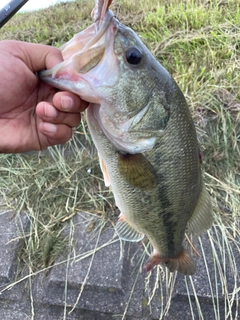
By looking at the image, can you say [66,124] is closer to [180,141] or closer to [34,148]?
[34,148]

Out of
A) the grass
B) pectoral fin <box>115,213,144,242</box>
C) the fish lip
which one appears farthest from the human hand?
the grass

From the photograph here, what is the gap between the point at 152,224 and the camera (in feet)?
4.66

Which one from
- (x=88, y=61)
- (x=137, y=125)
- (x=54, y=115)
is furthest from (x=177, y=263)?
(x=88, y=61)

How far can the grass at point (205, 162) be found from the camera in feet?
6.44

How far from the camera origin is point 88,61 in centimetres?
104

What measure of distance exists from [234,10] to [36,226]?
207 centimetres

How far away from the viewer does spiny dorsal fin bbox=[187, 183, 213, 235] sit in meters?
1.44

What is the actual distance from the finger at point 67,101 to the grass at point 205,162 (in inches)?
39.4

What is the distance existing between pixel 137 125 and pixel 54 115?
28cm

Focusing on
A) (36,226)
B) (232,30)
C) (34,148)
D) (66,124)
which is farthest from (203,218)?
(232,30)

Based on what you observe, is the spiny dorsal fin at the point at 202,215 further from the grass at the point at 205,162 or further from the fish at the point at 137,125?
the grass at the point at 205,162

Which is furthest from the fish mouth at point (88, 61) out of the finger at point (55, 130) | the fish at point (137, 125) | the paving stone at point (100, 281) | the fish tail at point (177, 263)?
the paving stone at point (100, 281)

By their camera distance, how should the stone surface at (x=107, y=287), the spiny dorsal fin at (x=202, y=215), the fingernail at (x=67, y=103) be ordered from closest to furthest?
the fingernail at (x=67, y=103), the spiny dorsal fin at (x=202, y=215), the stone surface at (x=107, y=287)

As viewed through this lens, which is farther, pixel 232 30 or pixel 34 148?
pixel 232 30
